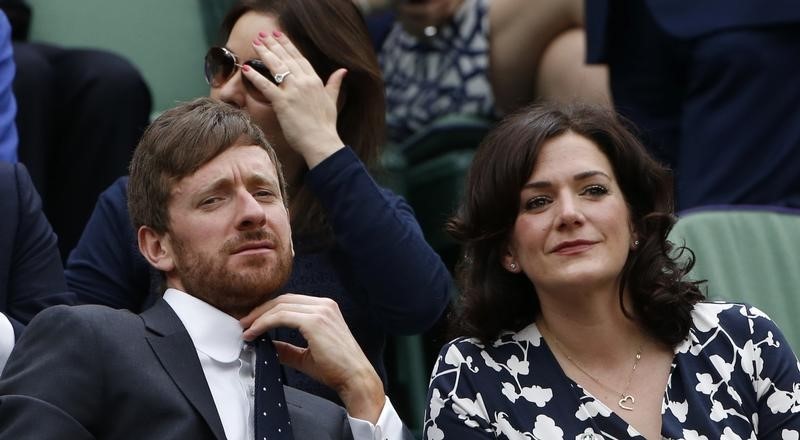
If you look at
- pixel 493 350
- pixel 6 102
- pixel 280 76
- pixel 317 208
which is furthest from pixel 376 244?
pixel 6 102

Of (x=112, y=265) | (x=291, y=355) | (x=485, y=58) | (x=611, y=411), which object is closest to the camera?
(x=291, y=355)

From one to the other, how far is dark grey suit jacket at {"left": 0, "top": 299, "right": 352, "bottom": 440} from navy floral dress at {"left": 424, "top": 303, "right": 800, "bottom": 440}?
681mm

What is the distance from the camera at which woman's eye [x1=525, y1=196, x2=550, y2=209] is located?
3185 millimetres

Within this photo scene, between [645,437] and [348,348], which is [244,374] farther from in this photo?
[645,437]

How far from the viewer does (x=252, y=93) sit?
3414 mm

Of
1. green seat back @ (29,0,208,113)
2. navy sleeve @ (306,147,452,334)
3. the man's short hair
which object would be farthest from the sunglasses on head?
green seat back @ (29,0,208,113)

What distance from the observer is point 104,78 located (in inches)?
163

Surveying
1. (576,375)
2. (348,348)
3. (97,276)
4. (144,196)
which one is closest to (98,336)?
A: (144,196)

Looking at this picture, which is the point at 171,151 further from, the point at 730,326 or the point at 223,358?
the point at 730,326

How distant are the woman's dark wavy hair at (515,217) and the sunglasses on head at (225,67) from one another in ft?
1.72

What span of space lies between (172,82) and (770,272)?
1.96 meters

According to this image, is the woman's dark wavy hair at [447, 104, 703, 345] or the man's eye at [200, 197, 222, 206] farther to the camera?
the woman's dark wavy hair at [447, 104, 703, 345]

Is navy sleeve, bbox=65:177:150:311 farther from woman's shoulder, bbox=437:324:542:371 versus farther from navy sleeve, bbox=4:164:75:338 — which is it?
woman's shoulder, bbox=437:324:542:371

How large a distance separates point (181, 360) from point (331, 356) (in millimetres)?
310
